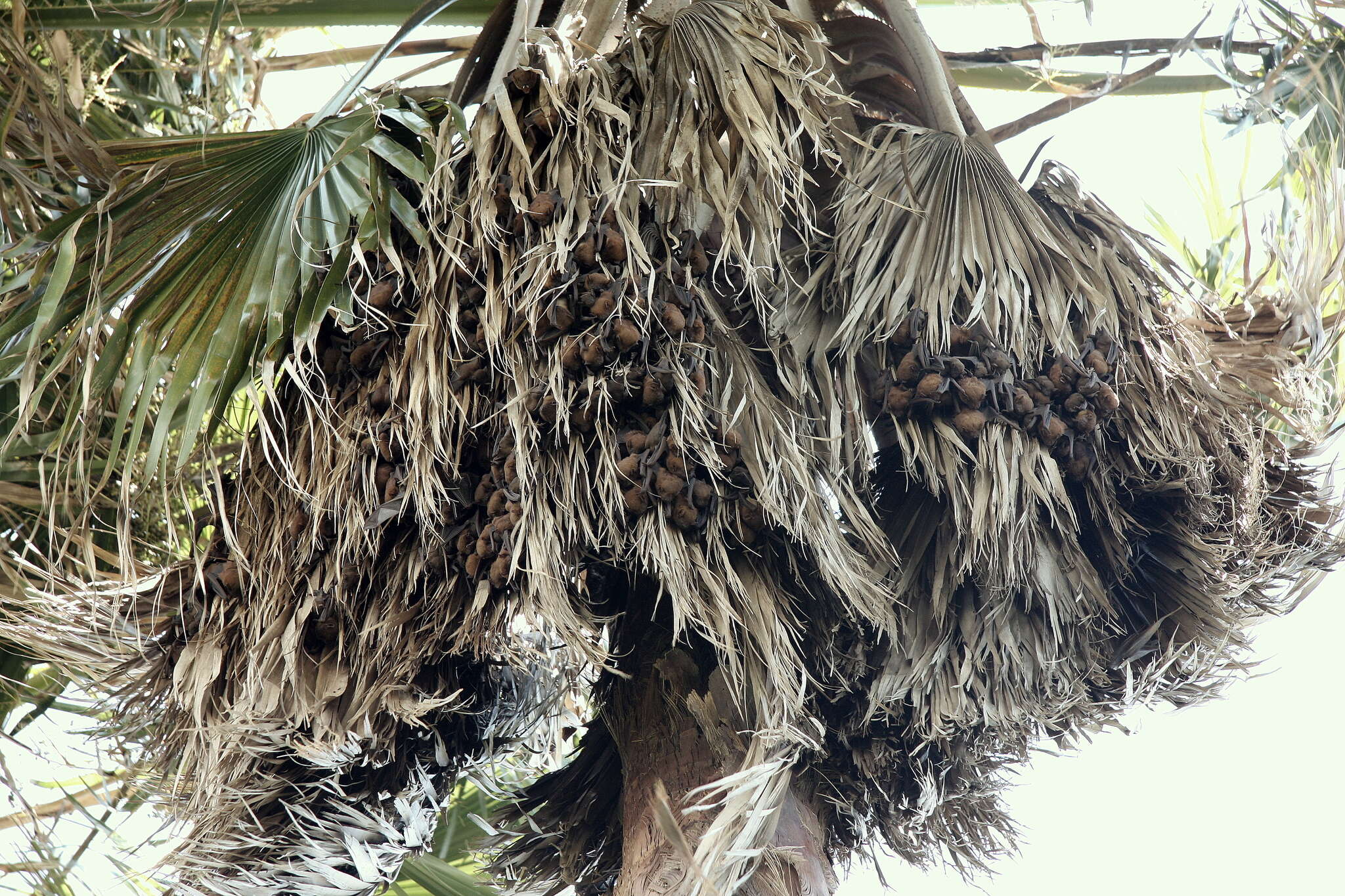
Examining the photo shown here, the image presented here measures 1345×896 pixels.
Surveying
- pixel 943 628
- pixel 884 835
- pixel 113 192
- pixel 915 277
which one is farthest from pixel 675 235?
pixel 884 835

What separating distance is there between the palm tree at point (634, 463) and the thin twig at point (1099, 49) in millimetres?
502

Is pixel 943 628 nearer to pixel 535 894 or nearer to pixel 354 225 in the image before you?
pixel 535 894

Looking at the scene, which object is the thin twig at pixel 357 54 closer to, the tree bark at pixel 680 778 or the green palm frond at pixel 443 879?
the tree bark at pixel 680 778

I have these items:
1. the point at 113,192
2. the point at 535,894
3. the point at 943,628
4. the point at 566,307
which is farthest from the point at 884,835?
the point at 113,192

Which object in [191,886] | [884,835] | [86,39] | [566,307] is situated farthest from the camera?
[86,39]

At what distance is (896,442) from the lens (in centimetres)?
167

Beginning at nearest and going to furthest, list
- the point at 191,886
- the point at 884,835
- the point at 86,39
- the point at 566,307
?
the point at 566,307 → the point at 191,886 → the point at 884,835 → the point at 86,39

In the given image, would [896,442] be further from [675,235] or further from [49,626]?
[49,626]

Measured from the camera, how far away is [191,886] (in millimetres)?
1588

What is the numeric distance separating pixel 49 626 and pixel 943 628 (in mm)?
1306

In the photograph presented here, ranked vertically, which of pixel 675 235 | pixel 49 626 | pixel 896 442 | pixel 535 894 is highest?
pixel 675 235

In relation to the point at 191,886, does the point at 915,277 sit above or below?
above

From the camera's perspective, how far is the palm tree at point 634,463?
147 centimetres

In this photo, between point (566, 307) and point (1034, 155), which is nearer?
point (566, 307)
